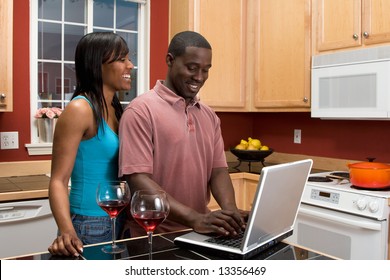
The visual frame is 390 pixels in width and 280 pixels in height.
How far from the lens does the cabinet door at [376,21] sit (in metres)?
2.60

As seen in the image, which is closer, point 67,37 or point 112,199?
point 112,199

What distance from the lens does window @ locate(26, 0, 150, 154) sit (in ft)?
10.1

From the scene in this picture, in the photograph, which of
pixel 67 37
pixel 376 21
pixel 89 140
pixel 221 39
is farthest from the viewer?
pixel 221 39

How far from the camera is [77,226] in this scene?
1.54 metres

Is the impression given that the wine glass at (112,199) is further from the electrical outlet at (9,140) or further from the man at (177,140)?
the electrical outlet at (9,140)

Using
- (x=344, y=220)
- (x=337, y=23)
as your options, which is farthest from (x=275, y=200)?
(x=337, y=23)

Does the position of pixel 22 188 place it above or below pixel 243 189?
above

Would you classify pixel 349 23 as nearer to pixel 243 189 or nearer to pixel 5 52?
pixel 243 189

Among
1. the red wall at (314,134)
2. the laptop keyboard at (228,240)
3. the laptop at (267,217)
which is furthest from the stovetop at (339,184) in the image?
the laptop keyboard at (228,240)

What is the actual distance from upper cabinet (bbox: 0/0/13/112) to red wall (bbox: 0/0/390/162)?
1.54 ft

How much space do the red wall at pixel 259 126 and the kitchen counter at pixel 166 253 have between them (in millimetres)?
1969

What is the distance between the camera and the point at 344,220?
246 centimetres

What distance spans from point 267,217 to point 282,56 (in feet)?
7.60

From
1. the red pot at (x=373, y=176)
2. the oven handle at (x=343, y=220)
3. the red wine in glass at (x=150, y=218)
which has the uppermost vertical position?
the red wine in glass at (x=150, y=218)
